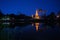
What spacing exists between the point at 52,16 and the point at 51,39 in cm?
1500

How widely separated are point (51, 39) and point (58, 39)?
0.34 metres

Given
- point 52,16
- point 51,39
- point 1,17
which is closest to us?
point 51,39

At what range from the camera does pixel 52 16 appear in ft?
70.2

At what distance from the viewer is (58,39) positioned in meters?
6.72

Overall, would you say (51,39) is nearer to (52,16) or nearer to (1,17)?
(1,17)

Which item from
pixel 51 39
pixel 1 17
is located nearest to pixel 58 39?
pixel 51 39

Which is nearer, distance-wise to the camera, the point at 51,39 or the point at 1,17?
the point at 51,39

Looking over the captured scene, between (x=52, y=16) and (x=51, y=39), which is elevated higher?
(x=52, y=16)

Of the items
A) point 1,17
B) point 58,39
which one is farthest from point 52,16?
point 58,39

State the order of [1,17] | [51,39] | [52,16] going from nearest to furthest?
[51,39]
[1,17]
[52,16]

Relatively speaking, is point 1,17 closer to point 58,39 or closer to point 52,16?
point 52,16

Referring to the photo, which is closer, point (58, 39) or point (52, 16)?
point (58, 39)

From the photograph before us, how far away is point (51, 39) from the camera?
6.61m

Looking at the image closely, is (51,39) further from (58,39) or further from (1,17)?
(1,17)
